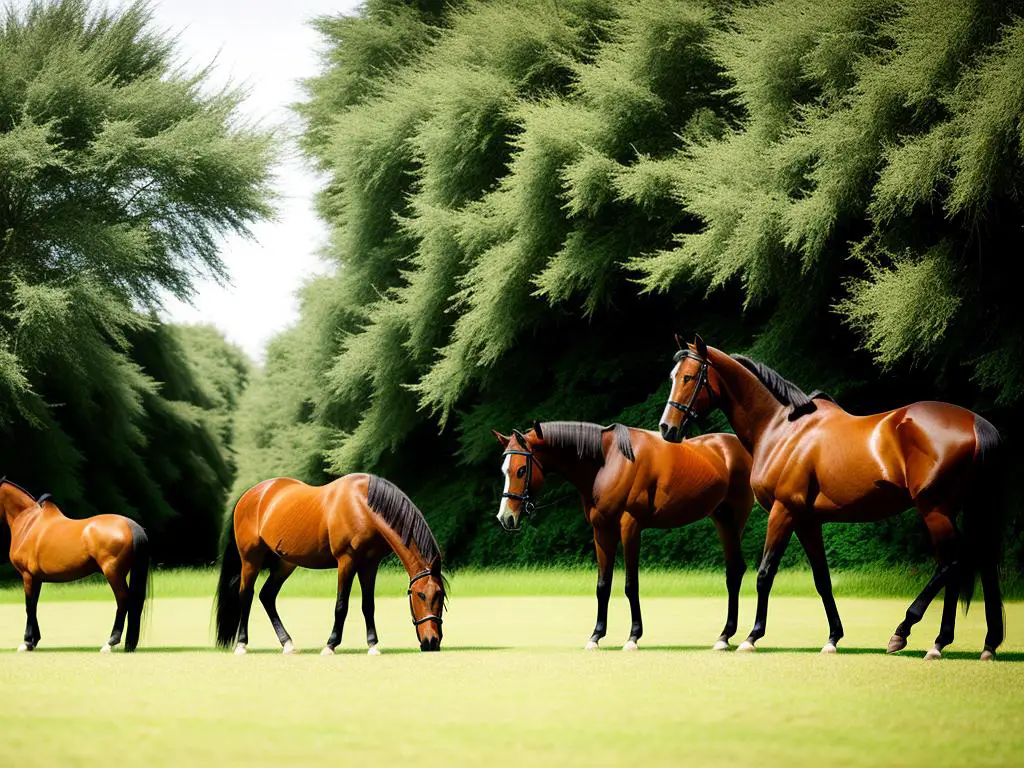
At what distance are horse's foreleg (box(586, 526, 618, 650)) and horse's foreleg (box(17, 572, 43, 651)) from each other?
15.5 ft

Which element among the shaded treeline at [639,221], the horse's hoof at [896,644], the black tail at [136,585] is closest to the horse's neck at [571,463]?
the horse's hoof at [896,644]

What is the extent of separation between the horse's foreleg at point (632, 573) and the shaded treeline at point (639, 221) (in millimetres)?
6935

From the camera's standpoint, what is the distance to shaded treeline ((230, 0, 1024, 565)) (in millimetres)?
15594

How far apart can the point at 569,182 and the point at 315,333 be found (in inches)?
412

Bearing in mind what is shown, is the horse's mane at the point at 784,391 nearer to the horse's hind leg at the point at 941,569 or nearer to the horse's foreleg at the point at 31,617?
the horse's hind leg at the point at 941,569

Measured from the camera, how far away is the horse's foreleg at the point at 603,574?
376 inches

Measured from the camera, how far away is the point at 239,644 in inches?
387

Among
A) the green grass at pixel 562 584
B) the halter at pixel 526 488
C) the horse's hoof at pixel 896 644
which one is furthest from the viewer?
the green grass at pixel 562 584

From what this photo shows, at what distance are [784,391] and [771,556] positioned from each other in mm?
1313

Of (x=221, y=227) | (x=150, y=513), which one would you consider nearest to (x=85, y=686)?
(x=221, y=227)

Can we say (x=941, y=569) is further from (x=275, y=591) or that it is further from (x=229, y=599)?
(x=229, y=599)

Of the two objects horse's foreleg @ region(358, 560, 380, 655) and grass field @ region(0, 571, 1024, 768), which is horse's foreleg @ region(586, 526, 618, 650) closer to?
grass field @ region(0, 571, 1024, 768)

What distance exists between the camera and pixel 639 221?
68.5ft

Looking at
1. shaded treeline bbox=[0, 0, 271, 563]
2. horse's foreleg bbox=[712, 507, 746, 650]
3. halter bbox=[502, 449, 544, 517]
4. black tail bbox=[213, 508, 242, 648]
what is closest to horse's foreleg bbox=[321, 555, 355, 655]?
black tail bbox=[213, 508, 242, 648]
